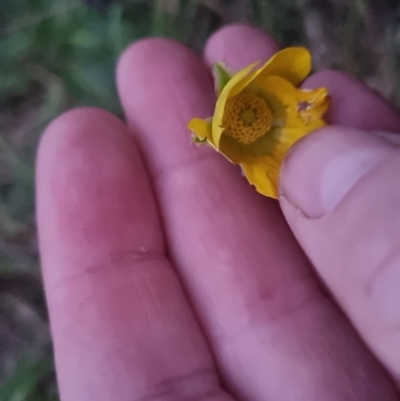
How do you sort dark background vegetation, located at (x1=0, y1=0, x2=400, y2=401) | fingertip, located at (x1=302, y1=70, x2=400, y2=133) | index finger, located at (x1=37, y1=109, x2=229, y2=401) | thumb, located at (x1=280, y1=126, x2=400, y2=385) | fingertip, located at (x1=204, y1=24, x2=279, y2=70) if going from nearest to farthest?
thumb, located at (x1=280, y1=126, x2=400, y2=385)
index finger, located at (x1=37, y1=109, x2=229, y2=401)
fingertip, located at (x1=302, y1=70, x2=400, y2=133)
fingertip, located at (x1=204, y1=24, x2=279, y2=70)
dark background vegetation, located at (x1=0, y1=0, x2=400, y2=401)

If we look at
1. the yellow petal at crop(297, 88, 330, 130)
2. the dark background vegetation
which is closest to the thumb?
the yellow petal at crop(297, 88, 330, 130)

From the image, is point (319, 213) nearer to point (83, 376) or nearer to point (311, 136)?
point (311, 136)

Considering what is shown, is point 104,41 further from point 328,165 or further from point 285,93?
point 328,165


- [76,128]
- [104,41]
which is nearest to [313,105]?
[76,128]

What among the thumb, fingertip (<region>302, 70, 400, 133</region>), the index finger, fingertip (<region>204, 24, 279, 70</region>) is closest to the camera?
the thumb

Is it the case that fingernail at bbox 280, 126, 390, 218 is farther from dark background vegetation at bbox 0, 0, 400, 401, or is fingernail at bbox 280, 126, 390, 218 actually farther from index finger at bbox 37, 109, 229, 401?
→ dark background vegetation at bbox 0, 0, 400, 401
